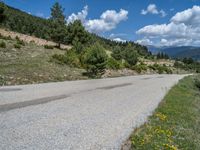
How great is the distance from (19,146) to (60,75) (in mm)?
19355

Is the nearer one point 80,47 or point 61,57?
point 61,57

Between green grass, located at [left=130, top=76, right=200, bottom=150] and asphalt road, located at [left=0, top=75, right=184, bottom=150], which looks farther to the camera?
green grass, located at [left=130, top=76, right=200, bottom=150]

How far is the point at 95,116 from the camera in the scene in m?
9.41

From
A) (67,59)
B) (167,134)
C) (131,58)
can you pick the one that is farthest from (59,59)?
(131,58)

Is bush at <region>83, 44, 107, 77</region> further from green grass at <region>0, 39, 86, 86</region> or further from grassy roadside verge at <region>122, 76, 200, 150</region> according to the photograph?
grassy roadside verge at <region>122, 76, 200, 150</region>

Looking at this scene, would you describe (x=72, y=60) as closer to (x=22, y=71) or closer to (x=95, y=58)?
(x=95, y=58)

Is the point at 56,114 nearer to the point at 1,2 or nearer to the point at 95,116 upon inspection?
the point at 95,116

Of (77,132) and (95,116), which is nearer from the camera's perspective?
(77,132)

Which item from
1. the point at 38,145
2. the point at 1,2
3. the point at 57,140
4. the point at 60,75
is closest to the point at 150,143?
the point at 57,140

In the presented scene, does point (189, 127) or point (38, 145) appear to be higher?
point (38, 145)

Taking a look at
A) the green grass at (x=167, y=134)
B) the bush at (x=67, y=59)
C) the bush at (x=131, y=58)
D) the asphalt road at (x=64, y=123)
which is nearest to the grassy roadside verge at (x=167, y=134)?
the green grass at (x=167, y=134)

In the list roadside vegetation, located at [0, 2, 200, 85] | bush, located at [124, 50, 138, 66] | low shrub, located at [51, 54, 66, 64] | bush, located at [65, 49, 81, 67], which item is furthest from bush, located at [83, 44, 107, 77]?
bush, located at [124, 50, 138, 66]

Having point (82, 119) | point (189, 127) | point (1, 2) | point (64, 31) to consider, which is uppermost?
point (1, 2)

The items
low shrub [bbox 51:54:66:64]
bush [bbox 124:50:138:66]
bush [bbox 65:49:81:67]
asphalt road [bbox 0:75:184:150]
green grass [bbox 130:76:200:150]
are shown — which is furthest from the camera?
bush [bbox 124:50:138:66]
